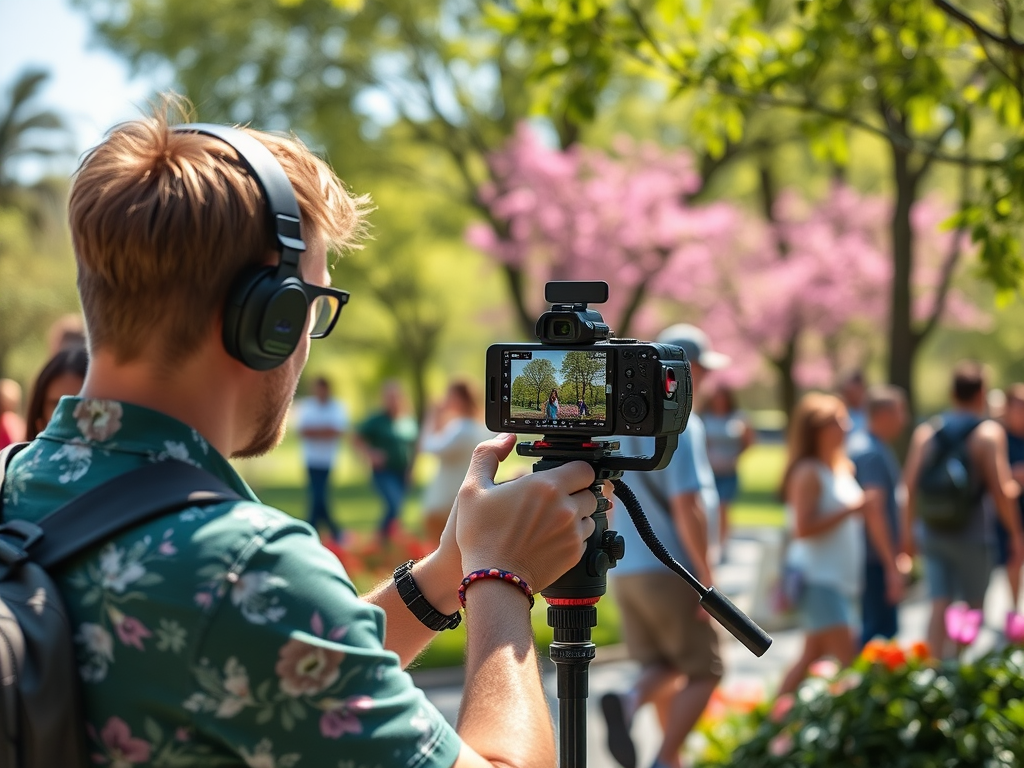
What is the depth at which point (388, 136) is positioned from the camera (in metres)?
20.7

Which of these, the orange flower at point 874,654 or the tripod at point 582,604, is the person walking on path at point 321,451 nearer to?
the orange flower at point 874,654

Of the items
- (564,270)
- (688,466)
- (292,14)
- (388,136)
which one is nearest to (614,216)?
(564,270)

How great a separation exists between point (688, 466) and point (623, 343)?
3.31 m

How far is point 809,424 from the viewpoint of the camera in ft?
20.1

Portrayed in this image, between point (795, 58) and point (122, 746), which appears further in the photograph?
point (795, 58)

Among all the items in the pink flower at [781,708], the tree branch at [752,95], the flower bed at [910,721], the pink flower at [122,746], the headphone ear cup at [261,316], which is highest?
the tree branch at [752,95]

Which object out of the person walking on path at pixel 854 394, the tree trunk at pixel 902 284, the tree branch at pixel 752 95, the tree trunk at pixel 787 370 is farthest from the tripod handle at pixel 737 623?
the tree trunk at pixel 787 370

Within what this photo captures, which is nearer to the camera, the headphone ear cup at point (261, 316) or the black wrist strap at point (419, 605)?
the headphone ear cup at point (261, 316)

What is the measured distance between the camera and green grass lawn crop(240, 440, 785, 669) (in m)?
8.23

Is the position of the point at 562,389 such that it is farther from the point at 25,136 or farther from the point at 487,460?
the point at 25,136

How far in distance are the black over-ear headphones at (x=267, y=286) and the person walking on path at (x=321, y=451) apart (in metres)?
11.7

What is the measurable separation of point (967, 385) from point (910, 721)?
3975 mm

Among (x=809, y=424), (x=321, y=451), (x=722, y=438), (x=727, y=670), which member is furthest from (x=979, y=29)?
(x=321, y=451)

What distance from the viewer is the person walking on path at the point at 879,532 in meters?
6.82
